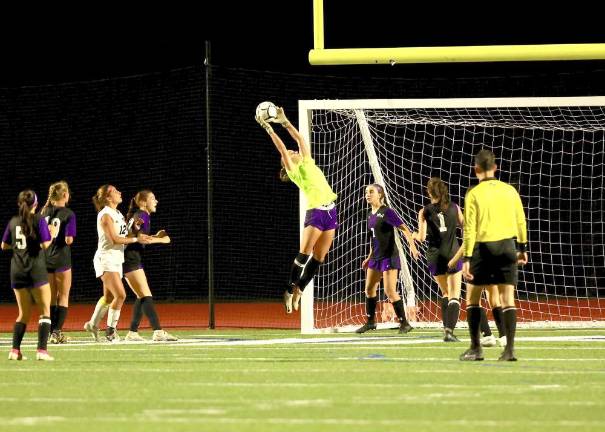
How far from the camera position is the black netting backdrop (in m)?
24.5

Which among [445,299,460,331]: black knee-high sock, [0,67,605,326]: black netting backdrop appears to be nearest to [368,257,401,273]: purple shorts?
[445,299,460,331]: black knee-high sock

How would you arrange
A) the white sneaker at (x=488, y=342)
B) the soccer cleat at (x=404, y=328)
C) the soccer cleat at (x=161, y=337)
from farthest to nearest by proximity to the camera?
1. the soccer cleat at (x=404, y=328)
2. the soccer cleat at (x=161, y=337)
3. the white sneaker at (x=488, y=342)

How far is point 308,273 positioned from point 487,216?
3.79 metres

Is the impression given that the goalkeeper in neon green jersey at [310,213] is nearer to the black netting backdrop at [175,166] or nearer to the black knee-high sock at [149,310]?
the black knee-high sock at [149,310]

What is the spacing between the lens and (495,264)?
37.9ft

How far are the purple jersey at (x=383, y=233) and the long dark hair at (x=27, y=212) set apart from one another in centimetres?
534

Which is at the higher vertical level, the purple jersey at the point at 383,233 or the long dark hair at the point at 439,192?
the long dark hair at the point at 439,192

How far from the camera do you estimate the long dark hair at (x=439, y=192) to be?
14.7 m

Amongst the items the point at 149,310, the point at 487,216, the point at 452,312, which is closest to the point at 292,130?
the point at 452,312

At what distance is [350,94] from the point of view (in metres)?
26.4

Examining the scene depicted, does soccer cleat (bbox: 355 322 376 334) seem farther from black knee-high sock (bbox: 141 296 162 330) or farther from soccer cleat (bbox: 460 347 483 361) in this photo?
soccer cleat (bbox: 460 347 483 361)

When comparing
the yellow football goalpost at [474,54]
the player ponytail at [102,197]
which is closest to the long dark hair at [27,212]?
the player ponytail at [102,197]

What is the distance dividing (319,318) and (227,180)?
18.1 ft

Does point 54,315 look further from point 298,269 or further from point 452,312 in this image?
point 452,312
